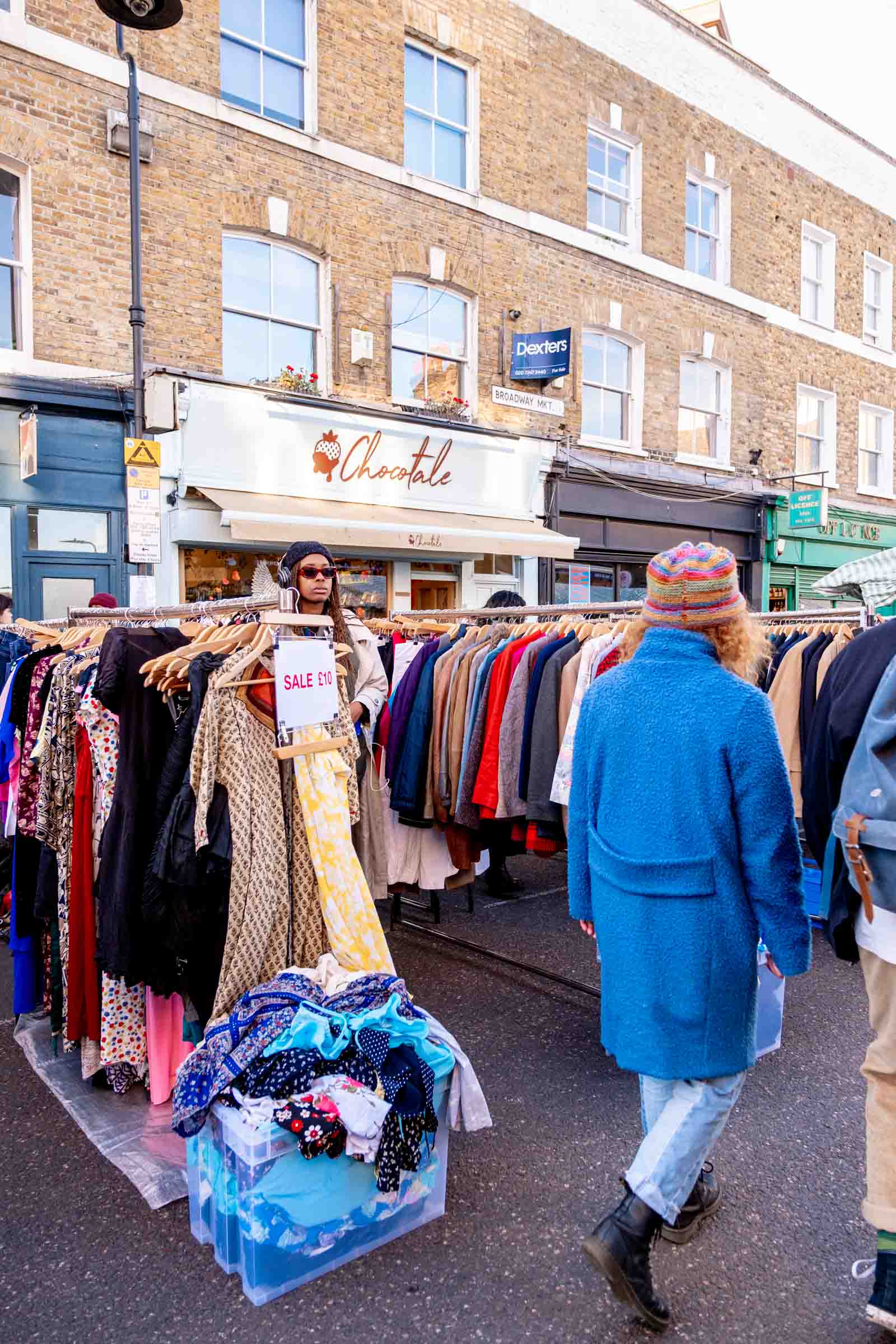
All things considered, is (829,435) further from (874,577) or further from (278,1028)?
(278,1028)

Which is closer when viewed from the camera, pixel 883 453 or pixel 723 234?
pixel 723 234

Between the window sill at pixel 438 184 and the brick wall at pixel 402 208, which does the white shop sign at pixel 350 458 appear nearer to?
the brick wall at pixel 402 208

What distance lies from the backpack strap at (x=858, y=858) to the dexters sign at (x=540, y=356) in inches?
447

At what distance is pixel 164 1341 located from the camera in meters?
2.37

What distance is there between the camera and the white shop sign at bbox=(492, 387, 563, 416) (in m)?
12.7

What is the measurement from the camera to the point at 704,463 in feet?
50.6

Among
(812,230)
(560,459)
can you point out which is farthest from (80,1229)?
(812,230)

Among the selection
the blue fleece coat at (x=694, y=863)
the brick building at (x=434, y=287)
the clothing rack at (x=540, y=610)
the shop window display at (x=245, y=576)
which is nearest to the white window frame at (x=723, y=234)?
the brick building at (x=434, y=287)

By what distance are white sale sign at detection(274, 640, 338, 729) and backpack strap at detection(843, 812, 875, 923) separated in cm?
173

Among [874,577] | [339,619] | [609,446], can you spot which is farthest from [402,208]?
[874,577]

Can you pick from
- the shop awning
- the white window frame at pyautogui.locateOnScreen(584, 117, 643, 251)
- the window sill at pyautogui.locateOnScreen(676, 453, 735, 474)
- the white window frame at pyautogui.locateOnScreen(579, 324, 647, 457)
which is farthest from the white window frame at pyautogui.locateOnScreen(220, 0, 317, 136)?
the window sill at pyautogui.locateOnScreen(676, 453, 735, 474)

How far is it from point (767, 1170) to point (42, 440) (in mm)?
9150

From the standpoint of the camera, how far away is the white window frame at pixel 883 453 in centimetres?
1847

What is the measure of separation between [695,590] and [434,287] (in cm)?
1120
